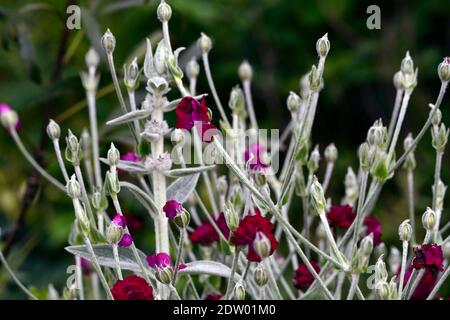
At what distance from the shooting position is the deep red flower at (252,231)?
586mm

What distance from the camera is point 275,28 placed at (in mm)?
2041

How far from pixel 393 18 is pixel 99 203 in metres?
1.50

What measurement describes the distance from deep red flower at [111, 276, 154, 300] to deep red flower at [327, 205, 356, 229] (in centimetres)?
21

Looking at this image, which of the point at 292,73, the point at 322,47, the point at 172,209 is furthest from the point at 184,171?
the point at 292,73

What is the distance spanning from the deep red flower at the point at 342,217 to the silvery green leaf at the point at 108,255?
0.19 metres

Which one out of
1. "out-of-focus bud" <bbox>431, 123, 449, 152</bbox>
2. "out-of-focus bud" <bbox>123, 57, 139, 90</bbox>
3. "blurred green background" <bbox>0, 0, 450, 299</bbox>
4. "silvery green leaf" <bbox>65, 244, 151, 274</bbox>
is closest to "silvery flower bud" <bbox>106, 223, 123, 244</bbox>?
"silvery green leaf" <bbox>65, 244, 151, 274</bbox>

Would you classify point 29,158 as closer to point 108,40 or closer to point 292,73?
point 108,40

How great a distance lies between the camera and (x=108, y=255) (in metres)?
0.65

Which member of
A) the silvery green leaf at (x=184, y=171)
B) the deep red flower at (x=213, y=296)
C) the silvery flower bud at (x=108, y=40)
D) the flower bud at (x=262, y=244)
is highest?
the silvery flower bud at (x=108, y=40)

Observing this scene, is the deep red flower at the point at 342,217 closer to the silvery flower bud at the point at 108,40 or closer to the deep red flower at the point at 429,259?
the deep red flower at the point at 429,259

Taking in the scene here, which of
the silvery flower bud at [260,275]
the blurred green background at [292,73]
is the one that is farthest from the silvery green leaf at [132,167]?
the blurred green background at [292,73]

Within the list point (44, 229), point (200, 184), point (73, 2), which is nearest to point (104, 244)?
point (73, 2)

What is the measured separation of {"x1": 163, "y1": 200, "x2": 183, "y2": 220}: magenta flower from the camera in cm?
61
